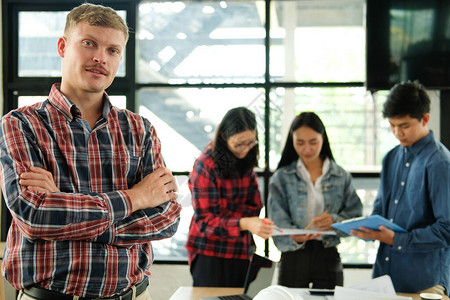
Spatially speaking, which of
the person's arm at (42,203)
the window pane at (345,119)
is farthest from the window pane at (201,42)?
the person's arm at (42,203)

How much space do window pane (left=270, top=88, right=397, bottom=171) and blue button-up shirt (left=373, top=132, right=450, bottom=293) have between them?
3.37 feet

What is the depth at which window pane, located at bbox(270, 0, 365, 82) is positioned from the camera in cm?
375

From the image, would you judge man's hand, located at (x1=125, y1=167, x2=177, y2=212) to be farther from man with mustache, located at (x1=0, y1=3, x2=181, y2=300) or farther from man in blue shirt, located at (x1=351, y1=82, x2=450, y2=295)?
man in blue shirt, located at (x1=351, y1=82, x2=450, y2=295)

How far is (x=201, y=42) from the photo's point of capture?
3830 millimetres

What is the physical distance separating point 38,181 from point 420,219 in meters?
1.88

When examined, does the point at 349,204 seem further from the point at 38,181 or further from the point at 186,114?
the point at 38,181

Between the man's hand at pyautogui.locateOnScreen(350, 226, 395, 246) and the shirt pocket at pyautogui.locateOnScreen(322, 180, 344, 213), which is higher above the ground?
the shirt pocket at pyautogui.locateOnScreen(322, 180, 344, 213)

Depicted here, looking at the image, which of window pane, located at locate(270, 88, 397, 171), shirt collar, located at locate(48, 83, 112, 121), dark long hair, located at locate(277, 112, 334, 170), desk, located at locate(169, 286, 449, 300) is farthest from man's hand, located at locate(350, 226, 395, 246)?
shirt collar, located at locate(48, 83, 112, 121)

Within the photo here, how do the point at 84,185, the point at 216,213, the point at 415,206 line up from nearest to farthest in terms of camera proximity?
the point at 84,185
the point at 415,206
the point at 216,213

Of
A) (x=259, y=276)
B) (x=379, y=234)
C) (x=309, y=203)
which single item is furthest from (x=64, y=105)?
(x=379, y=234)

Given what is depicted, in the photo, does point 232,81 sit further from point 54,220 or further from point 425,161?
point 54,220

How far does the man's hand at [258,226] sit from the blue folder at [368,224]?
0.32 meters

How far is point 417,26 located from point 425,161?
129cm

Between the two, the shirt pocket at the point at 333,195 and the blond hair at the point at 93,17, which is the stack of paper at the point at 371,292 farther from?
the blond hair at the point at 93,17
